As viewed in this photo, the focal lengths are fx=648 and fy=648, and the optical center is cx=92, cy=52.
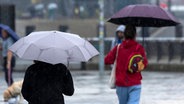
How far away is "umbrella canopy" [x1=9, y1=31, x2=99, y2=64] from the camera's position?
6332 millimetres

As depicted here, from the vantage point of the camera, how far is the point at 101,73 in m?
19.0

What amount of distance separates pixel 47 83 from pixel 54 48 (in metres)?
0.36

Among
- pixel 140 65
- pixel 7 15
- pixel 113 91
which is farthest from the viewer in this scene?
pixel 7 15

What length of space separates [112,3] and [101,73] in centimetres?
643

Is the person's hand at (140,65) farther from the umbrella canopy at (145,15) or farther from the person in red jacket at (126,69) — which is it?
the umbrella canopy at (145,15)

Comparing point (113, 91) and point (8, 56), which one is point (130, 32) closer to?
point (8, 56)

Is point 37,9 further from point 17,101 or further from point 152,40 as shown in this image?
point 17,101

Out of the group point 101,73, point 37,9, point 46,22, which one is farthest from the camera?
→ point 37,9

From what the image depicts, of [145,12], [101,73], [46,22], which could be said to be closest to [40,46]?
[145,12]

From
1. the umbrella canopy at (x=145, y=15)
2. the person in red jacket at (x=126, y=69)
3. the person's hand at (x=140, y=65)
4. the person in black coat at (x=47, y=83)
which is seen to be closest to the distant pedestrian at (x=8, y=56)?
the umbrella canopy at (x=145, y=15)

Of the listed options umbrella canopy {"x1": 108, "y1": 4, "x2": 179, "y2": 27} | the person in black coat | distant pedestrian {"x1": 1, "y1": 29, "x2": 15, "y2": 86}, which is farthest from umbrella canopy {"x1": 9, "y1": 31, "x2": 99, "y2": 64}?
distant pedestrian {"x1": 1, "y1": 29, "x2": 15, "y2": 86}

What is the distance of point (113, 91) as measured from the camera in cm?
1495

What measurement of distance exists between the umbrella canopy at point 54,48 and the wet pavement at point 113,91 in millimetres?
6301

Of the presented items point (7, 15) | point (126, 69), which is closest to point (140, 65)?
point (126, 69)
